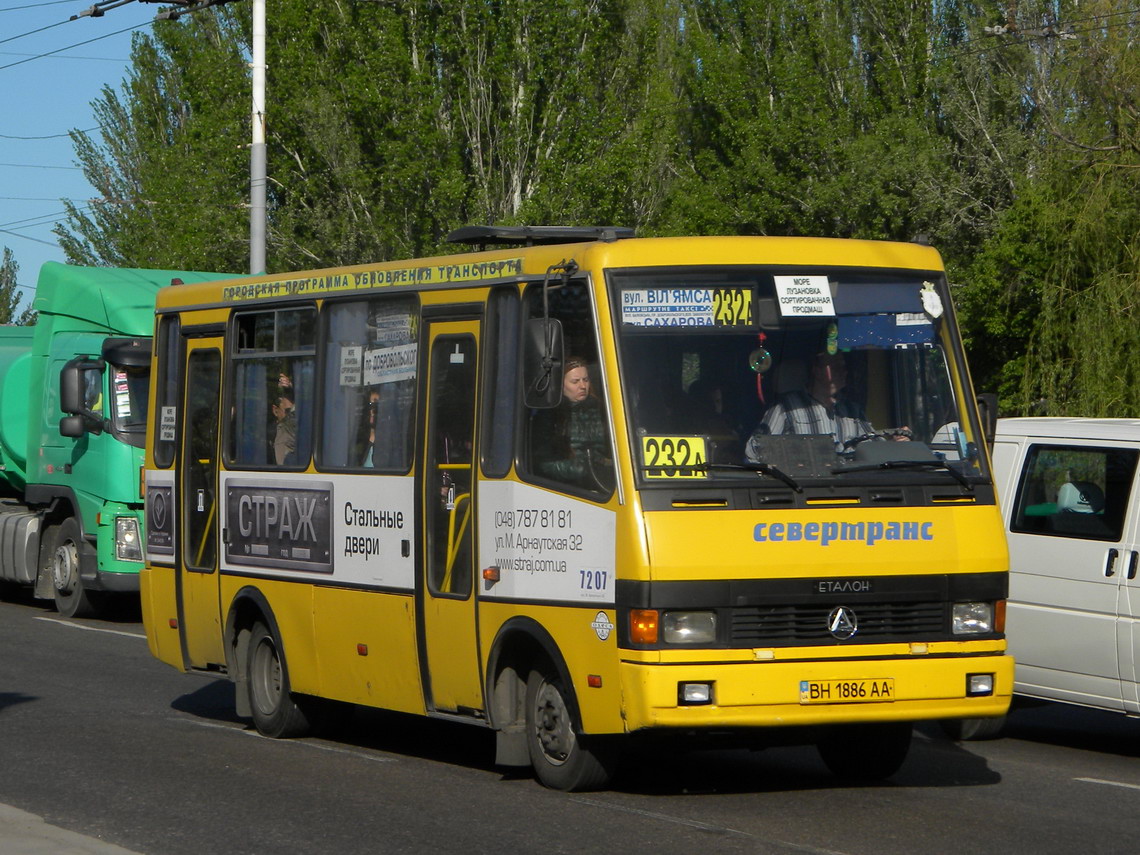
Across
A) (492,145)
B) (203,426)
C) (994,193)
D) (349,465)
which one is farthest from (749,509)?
(994,193)

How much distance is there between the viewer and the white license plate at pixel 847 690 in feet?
26.8

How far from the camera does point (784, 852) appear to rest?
24.4ft

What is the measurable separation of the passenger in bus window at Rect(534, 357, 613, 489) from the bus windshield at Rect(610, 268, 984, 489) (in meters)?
0.21

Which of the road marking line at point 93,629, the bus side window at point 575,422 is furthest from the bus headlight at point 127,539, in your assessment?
the bus side window at point 575,422

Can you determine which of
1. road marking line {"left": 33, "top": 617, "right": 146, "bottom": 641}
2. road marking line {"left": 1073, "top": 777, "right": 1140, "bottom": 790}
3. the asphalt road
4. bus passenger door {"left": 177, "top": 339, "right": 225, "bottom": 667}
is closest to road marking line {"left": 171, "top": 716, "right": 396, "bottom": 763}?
the asphalt road

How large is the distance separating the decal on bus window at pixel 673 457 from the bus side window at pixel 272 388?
10.6 ft

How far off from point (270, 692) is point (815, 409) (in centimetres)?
461

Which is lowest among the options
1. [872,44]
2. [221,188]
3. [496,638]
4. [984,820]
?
[984,820]

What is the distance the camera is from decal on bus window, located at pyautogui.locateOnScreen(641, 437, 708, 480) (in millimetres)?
8234

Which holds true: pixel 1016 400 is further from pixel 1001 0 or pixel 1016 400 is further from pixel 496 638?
pixel 496 638

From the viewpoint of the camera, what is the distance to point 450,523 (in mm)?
9539

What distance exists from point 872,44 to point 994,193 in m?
5.12

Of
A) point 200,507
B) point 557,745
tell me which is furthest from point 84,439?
point 557,745

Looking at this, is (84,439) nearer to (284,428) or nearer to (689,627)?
(284,428)
